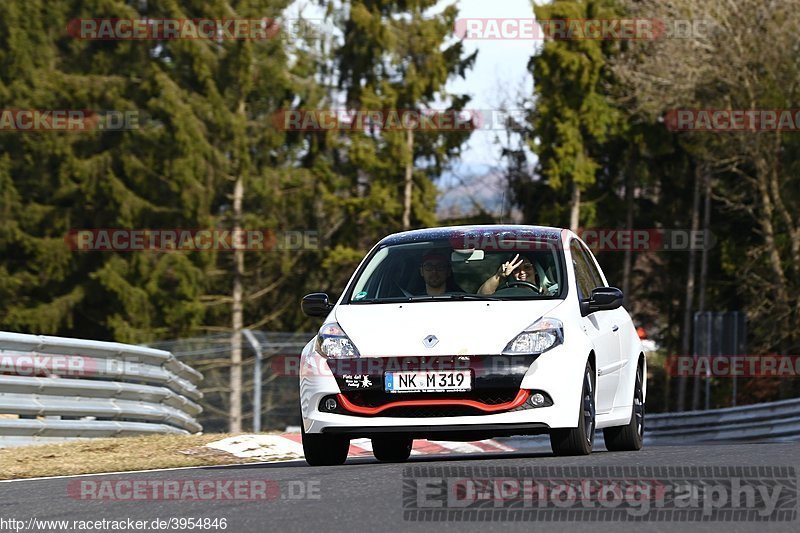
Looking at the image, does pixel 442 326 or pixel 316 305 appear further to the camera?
pixel 316 305

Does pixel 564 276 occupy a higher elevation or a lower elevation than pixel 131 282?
higher

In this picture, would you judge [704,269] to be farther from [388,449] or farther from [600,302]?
[600,302]

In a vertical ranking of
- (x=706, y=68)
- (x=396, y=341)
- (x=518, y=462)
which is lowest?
(x=518, y=462)

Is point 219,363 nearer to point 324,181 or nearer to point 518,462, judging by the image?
point 324,181

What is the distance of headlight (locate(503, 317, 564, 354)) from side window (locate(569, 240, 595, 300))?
0.81m

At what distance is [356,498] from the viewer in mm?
8180

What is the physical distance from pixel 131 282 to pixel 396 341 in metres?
37.9

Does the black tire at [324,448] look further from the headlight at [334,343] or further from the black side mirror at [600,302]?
the black side mirror at [600,302]

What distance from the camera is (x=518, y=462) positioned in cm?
1007

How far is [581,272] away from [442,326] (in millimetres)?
1928

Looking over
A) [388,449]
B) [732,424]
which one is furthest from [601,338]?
[732,424]

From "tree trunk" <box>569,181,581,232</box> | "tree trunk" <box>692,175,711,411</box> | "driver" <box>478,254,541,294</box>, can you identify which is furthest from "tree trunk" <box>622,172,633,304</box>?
"driver" <box>478,254,541,294</box>

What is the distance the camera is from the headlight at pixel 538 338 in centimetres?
1010

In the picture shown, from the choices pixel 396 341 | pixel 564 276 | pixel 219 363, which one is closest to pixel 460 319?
pixel 396 341
